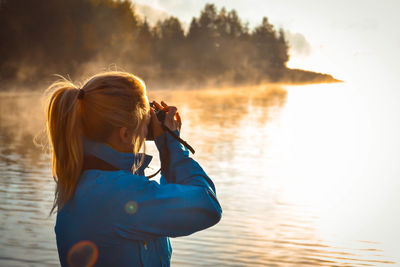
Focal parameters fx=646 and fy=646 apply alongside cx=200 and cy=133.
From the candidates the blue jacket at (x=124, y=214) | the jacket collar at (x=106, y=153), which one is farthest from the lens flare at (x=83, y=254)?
the jacket collar at (x=106, y=153)

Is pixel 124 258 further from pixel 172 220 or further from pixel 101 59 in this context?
pixel 101 59

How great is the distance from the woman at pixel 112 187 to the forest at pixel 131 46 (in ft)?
134

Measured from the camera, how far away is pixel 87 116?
1789 mm

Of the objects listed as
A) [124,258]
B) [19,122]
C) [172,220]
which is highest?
[172,220]

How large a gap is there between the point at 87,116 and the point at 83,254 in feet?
1.24

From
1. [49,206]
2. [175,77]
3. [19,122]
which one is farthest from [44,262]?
[175,77]

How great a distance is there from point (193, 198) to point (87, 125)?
0.37 m

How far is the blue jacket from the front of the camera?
66.3 inches

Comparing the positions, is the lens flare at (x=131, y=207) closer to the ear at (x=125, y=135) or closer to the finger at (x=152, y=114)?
the ear at (x=125, y=135)

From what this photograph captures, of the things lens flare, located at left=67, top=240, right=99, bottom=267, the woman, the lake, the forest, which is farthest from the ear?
the forest

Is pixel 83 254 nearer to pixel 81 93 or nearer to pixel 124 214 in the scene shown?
pixel 124 214

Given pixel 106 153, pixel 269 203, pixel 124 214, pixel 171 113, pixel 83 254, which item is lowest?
pixel 269 203

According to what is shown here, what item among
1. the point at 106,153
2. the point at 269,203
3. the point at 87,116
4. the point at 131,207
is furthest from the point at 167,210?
the point at 269,203

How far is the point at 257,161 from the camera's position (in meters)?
13.1
